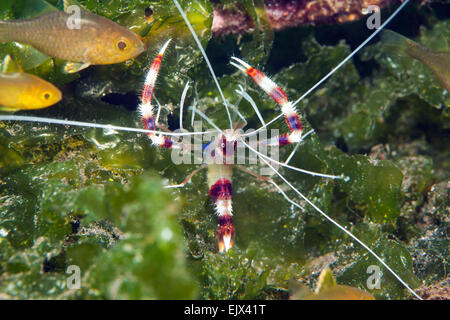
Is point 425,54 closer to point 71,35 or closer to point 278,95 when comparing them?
point 278,95

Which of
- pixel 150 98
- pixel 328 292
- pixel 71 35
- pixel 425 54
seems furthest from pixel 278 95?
pixel 425 54

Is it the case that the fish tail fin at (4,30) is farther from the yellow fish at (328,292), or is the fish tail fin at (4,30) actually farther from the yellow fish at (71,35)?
the yellow fish at (328,292)

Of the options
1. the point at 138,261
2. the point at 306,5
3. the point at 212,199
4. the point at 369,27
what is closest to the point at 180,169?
the point at 212,199

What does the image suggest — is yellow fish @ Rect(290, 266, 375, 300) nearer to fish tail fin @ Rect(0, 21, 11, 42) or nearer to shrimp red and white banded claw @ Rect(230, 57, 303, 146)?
shrimp red and white banded claw @ Rect(230, 57, 303, 146)

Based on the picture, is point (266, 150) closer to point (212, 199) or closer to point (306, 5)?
point (212, 199)

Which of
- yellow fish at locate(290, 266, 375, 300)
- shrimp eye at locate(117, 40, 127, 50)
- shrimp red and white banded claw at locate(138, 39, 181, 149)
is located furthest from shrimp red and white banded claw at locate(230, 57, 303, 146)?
yellow fish at locate(290, 266, 375, 300)
